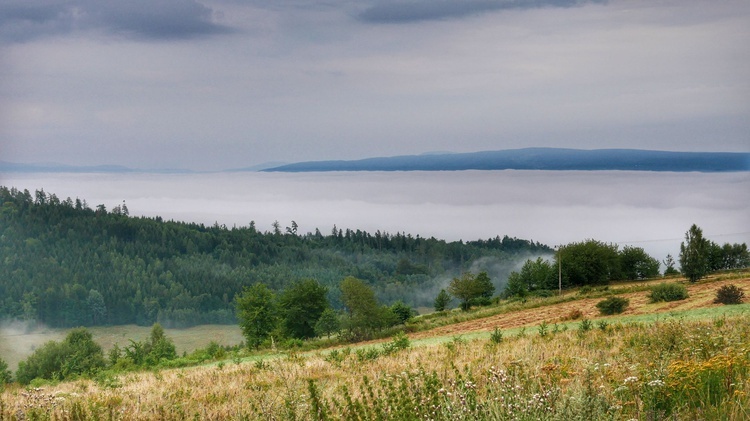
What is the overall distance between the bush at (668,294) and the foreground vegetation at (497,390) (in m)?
A: 23.8

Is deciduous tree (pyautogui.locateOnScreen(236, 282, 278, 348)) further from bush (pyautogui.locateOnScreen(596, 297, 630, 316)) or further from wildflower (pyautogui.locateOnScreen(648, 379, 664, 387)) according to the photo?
wildflower (pyautogui.locateOnScreen(648, 379, 664, 387))

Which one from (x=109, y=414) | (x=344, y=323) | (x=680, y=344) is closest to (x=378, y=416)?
(x=109, y=414)

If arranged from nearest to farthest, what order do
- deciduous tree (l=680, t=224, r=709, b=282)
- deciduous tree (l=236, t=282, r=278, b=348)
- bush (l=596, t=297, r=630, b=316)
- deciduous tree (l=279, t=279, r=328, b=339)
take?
bush (l=596, t=297, r=630, b=316) → deciduous tree (l=680, t=224, r=709, b=282) → deciduous tree (l=236, t=282, r=278, b=348) → deciduous tree (l=279, t=279, r=328, b=339)

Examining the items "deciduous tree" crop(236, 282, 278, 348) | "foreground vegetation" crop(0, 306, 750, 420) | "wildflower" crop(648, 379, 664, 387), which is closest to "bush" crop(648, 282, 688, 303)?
"foreground vegetation" crop(0, 306, 750, 420)

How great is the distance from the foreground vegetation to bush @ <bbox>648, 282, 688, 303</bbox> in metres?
23.8

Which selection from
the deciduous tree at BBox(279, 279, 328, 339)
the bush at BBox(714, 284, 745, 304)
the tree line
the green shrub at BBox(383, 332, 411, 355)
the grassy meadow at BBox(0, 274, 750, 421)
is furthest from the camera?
the deciduous tree at BBox(279, 279, 328, 339)

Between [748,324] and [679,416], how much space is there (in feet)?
32.8

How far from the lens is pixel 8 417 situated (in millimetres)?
10141

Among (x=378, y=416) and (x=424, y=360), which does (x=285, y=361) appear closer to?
(x=424, y=360)

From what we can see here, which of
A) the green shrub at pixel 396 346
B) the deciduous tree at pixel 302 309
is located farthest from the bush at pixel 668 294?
the deciduous tree at pixel 302 309

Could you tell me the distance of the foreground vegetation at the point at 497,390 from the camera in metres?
8.05

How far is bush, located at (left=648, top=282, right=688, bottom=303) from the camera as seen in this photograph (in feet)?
127

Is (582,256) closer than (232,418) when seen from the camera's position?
No

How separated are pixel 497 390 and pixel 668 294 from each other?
3504 cm
